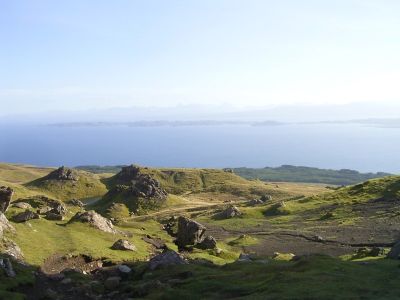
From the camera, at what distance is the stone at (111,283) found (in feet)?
148

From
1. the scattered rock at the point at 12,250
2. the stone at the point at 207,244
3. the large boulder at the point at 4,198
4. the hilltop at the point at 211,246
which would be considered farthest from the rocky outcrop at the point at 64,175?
the scattered rock at the point at 12,250

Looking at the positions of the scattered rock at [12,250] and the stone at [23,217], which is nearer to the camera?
the scattered rock at [12,250]

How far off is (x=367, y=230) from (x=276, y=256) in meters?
30.7

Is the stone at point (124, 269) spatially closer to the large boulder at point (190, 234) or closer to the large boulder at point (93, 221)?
the large boulder at point (93, 221)

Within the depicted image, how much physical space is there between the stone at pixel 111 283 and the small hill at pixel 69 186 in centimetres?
13514

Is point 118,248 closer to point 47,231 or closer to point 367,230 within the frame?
point 47,231

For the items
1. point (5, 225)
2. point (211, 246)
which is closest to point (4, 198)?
point (5, 225)

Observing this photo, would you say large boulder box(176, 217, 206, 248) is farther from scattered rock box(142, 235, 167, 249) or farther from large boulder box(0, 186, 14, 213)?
large boulder box(0, 186, 14, 213)

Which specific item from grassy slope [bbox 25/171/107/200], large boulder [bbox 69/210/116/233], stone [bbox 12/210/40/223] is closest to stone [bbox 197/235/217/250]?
large boulder [bbox 69/210/116/233]

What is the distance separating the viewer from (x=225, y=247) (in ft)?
263

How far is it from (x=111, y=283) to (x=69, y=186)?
147 m

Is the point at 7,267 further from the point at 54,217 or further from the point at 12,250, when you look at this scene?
the point at 54,217

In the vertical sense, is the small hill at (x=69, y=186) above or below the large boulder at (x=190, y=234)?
below

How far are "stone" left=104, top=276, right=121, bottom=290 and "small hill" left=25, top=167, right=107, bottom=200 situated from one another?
135138 millimetres
